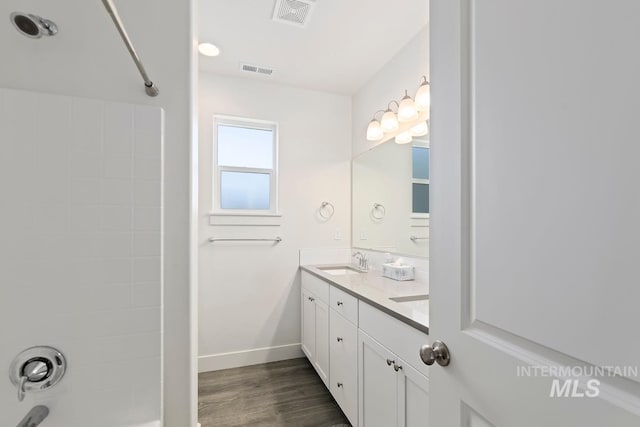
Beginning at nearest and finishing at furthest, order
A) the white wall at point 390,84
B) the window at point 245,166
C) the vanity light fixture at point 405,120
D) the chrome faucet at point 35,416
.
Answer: the chrome faucet at point 35,416 → the vanity light fixture at point 405,120 → the white wall at point 390,84 → the window at point 245,166

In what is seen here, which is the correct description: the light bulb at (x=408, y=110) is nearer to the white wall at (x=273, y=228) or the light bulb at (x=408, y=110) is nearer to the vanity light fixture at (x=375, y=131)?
the vanity light fixture at (x=375, y=131)

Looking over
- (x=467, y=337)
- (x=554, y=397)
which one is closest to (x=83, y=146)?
(x=467, y=337)

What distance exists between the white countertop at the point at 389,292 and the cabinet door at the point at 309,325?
29 centimetres

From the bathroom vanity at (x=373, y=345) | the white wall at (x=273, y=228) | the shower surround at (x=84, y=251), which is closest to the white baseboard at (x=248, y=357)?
the white wall at (x=273, y=228)

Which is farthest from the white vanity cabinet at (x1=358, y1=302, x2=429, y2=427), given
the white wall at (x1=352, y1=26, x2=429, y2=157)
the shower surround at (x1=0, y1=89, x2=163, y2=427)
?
Answer: the white wall at (x1=352, y1=26, x2=429, y2=157)

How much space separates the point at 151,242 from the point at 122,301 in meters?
0.23

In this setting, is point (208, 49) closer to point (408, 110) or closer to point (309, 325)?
point (408, 110)

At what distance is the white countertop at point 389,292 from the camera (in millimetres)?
1147

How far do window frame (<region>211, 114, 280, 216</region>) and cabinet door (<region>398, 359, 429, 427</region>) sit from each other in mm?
1821

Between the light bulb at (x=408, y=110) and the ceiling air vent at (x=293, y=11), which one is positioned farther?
the light bulb at (x=408, y=110)

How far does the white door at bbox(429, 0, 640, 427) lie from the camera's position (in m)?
0.42

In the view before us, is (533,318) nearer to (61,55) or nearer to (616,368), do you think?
(616,368)

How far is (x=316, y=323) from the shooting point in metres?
2.28

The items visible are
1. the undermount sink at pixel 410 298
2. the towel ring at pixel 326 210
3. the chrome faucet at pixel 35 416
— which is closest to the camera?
the chrome faucet at pixel 35 416
